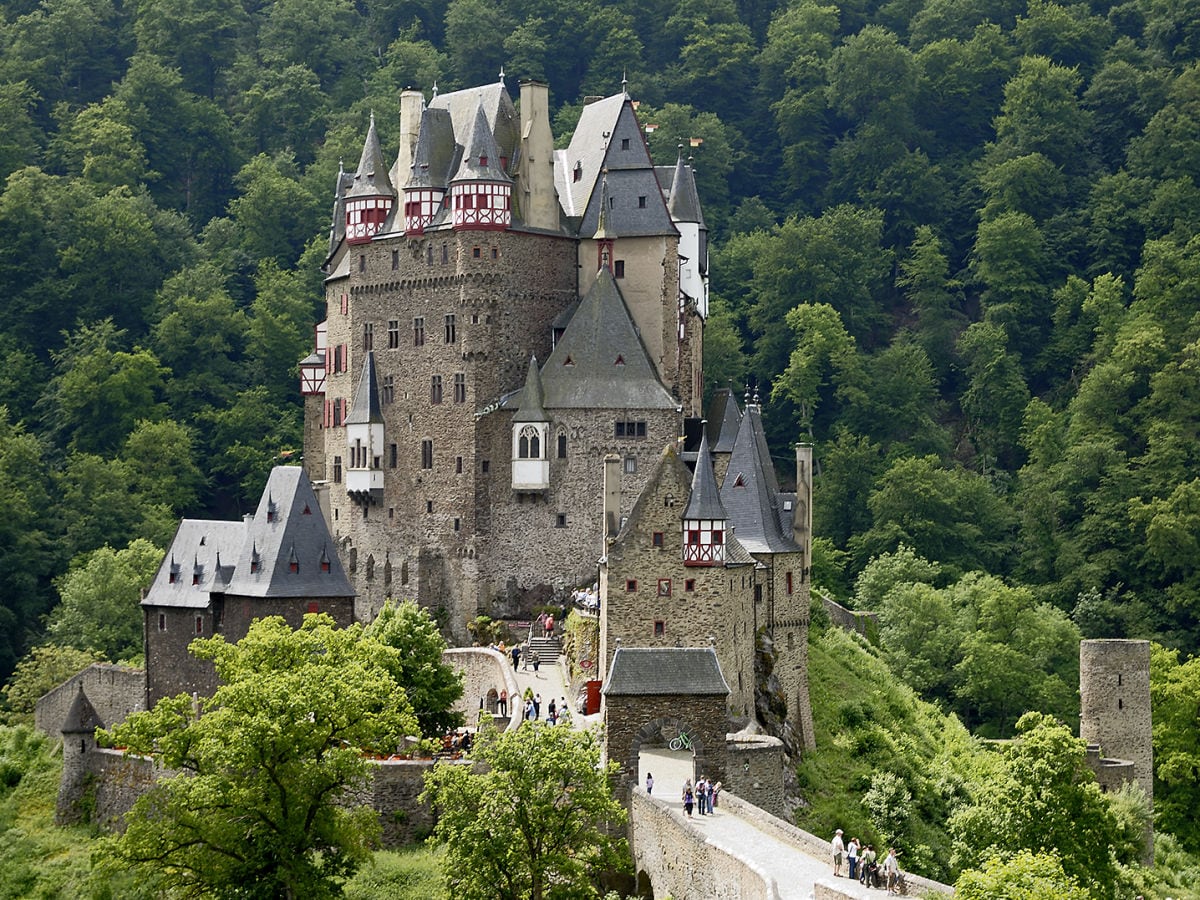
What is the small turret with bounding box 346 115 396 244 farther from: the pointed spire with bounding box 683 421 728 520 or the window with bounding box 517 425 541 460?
the pointed spire with bounding box 683 421 728 520

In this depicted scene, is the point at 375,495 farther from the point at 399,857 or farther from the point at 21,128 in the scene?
the point at 21,128

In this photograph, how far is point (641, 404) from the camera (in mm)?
65438

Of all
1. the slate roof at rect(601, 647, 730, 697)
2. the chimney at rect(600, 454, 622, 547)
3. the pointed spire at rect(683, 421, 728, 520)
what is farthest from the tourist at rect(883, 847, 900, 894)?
the chimney at rect(600, 454, 622, 547)

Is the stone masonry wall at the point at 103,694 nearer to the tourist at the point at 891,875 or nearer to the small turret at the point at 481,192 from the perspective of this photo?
the small turret at the point at 481,192

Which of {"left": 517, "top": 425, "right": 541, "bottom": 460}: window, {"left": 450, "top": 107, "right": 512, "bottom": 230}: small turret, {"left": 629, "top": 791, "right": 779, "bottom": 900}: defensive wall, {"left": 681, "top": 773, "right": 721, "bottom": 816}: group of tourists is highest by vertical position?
{"left": 450, "top": 107, "right": 512, "bottom": 230}: small turret

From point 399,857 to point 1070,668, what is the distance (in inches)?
1421

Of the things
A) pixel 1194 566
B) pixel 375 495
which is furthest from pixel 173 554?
pixel 1194 566

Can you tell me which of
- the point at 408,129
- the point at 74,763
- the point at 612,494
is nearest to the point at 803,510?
the point at 612,494

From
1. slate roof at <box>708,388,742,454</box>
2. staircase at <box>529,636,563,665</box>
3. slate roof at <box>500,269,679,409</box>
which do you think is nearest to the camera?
staircase at <box>529,636,563,665</box>

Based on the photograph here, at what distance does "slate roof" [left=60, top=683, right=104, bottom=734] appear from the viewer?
6138 cm

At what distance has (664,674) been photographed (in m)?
49.9

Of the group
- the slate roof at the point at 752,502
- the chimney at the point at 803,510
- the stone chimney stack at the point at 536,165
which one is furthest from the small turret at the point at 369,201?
the chimney at the point at 803,510

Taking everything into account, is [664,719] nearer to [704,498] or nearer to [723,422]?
[704,498]

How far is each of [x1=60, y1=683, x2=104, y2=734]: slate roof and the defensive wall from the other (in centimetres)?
1911
